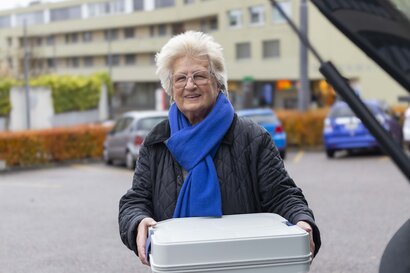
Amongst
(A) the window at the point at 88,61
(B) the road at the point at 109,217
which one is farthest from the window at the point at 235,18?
(B) the road at the point at 109,217

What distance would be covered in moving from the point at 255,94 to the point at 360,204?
54756mm

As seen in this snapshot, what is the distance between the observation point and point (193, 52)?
2797 mm

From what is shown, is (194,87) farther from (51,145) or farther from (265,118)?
(51,145)

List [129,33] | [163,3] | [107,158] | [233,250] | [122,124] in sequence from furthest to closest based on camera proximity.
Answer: [129,33] < [163,3] < [107,158] < [122,124] < [233,250]

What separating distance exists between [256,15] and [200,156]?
201ft

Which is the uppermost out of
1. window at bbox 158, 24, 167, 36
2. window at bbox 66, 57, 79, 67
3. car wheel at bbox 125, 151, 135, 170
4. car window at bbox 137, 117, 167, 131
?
window at bbox 158, 24, 167, 36

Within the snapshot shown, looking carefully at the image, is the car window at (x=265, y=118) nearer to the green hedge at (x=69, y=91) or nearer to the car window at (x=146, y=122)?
the car window at (x=146, y=122)

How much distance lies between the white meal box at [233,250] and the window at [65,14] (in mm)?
94765

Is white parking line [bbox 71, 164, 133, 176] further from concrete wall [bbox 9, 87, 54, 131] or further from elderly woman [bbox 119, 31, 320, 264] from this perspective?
concrete wall [bbox 9, 87, 54, 131]

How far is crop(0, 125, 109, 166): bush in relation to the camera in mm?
19594

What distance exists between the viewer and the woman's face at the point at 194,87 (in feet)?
9.10

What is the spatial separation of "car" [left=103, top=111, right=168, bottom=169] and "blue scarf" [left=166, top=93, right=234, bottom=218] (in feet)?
47.6

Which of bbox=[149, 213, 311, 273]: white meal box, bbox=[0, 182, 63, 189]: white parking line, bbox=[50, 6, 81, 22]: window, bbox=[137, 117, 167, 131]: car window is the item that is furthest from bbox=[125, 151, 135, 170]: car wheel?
bbox=[50, 6, 81, 22]: window

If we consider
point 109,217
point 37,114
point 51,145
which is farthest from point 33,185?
point 37,114
